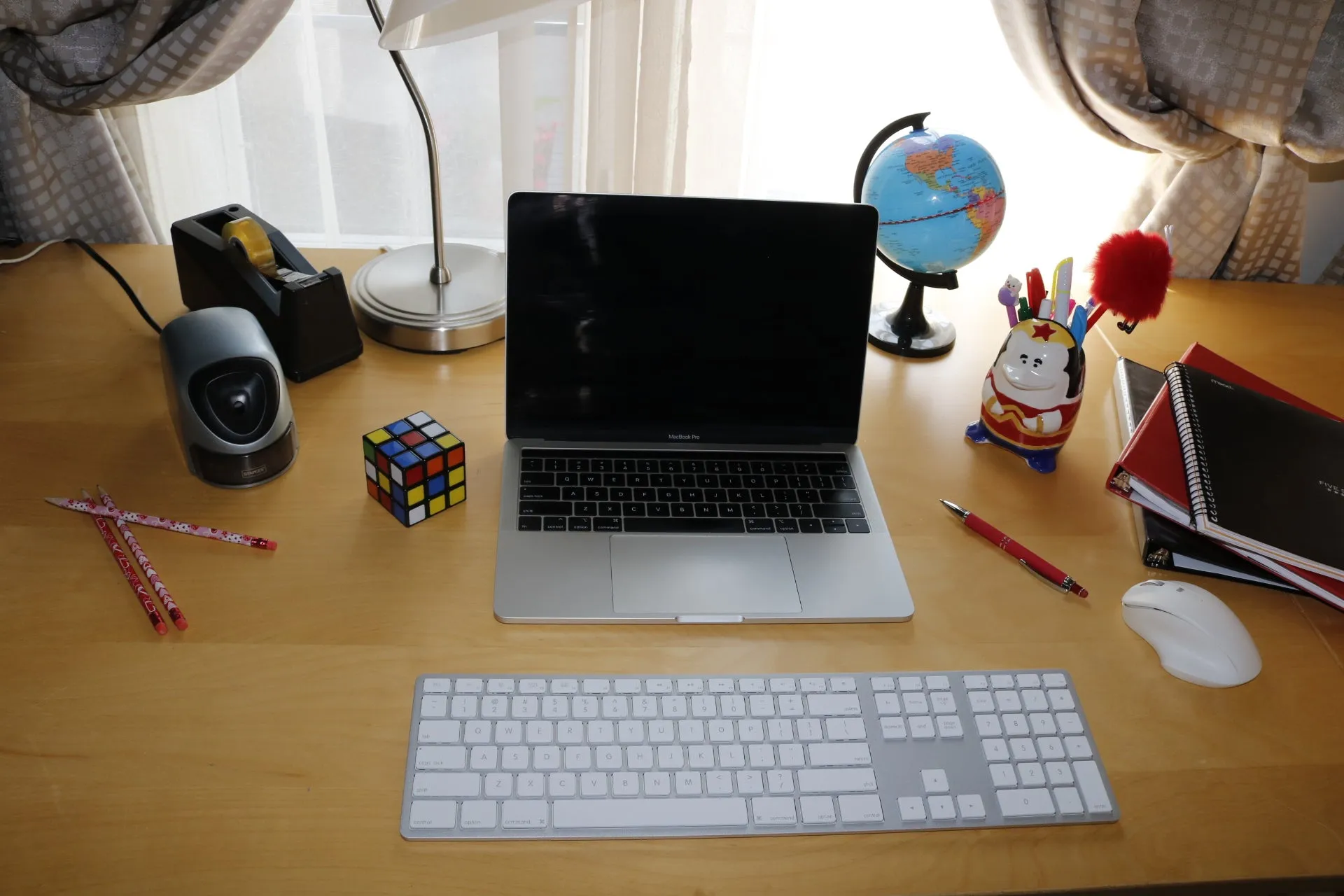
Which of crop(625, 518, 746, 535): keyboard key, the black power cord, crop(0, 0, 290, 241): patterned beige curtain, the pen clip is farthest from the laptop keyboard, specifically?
crop(0, 0, 290, 241): patterned beige curtain

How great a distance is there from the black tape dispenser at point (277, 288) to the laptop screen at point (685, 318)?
236mm

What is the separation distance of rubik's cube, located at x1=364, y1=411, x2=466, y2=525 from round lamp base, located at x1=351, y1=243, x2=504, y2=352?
0.22m

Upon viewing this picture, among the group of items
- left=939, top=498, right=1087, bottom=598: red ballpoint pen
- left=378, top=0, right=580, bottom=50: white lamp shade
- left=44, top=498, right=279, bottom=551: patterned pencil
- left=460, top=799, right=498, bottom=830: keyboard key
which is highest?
left=378, top=0, right=580, bottom=50: white lamp shade

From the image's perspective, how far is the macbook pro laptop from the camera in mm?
832

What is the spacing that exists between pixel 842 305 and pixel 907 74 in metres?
0.72

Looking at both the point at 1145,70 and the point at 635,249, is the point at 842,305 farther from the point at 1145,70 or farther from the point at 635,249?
the point at 1145,70

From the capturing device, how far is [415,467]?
2.67 ft

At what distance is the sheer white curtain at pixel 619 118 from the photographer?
1364 mm

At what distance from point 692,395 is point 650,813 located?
392mm

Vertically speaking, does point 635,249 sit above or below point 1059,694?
above

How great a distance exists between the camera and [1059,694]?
735mm

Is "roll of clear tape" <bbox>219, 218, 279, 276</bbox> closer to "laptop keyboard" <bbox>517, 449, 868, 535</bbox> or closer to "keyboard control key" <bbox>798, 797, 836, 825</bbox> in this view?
"laptop keyboard" <bbox>517, 449, 868, 535</bbox>

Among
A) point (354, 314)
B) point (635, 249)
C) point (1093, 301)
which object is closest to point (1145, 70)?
point (1093, 301)

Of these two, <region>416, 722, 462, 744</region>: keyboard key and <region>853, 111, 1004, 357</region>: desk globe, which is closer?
<region>416, 722, 462, 744</region>: keyboard key
